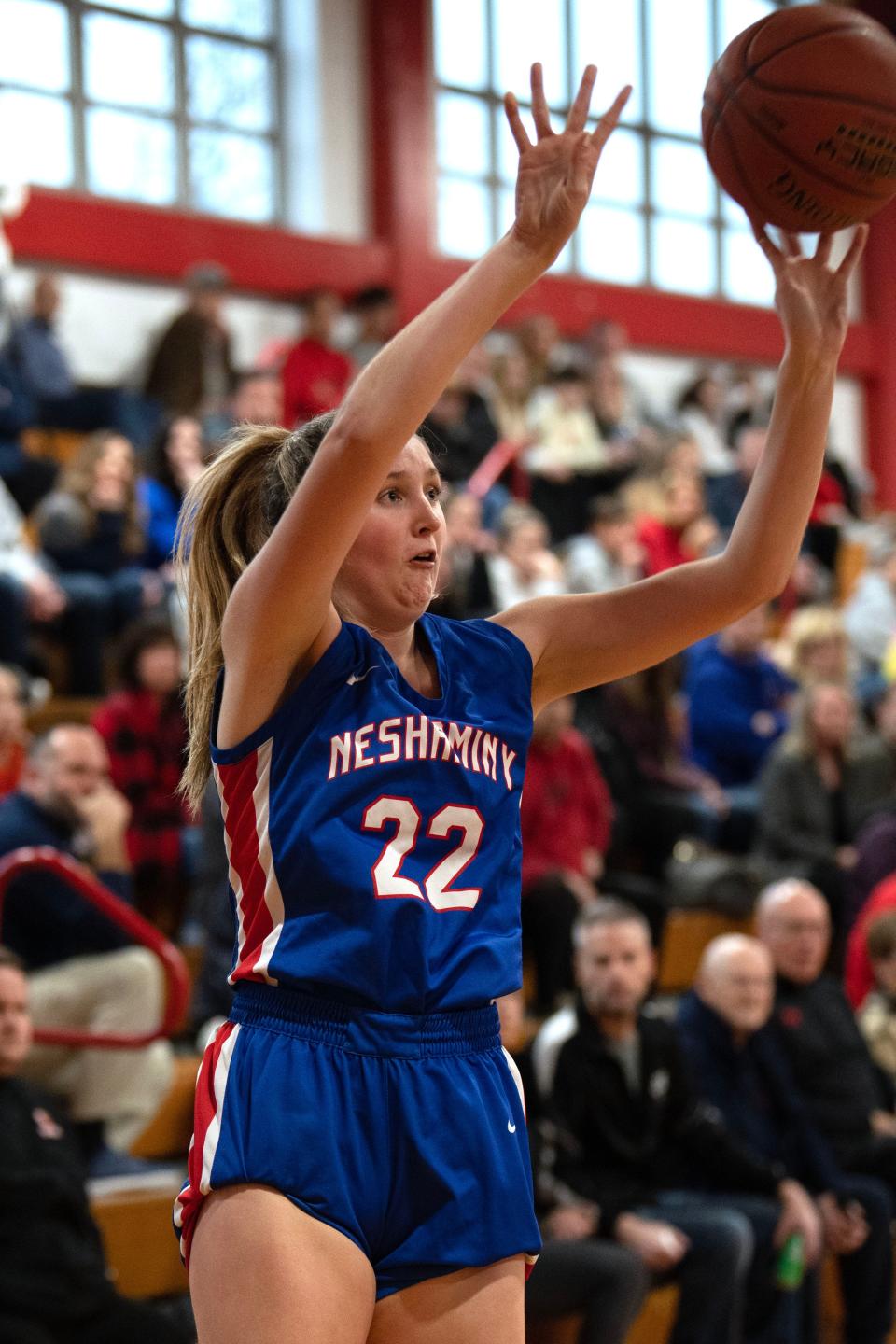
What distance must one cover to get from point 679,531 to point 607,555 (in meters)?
0.73

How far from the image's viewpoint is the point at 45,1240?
12.6 feet

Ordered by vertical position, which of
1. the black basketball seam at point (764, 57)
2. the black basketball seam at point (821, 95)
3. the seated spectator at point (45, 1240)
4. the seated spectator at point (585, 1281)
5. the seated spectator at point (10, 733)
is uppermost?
the black basketball seam at point (764, 57)

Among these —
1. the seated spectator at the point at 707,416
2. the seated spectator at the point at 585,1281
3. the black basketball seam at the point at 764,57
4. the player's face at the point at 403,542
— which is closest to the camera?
the player's face at the point at 403,542

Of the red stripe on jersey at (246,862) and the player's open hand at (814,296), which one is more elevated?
the player's open hand at (814,296)

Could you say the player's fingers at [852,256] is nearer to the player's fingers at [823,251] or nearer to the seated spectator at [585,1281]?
the player's fingers at [823,251]

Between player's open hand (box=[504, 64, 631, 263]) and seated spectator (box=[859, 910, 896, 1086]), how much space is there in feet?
14.0

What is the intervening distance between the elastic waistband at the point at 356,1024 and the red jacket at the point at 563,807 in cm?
425

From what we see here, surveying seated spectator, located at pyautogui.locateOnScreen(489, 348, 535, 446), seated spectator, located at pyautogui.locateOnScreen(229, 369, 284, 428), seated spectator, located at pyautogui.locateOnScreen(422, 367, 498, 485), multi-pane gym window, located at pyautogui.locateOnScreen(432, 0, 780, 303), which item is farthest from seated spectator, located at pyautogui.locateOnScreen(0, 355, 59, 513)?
multi-pane gym window, located at pyautogui.locateOnScreen(432, 0, 780, 303)

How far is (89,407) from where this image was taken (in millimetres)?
9164

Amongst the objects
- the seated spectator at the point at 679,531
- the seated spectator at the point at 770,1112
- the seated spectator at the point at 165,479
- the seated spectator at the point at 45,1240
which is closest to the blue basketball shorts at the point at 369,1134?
the seated spectator at the point at 45,1240

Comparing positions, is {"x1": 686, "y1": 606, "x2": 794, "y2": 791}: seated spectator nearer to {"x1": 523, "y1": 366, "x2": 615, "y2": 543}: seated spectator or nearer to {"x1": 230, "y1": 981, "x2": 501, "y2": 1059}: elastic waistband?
{"x1": 523, "y1": 366, "x2": 615, "y2": 543}: seated spectator

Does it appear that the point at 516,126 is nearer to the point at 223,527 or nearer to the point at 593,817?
the point at 223,527

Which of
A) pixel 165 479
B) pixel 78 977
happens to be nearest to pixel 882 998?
pixel 78 977

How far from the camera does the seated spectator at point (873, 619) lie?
9547 millimetres
